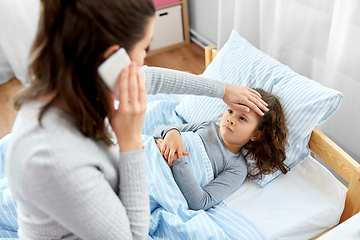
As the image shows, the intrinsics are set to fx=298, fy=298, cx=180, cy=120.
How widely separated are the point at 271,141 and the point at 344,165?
273 mm

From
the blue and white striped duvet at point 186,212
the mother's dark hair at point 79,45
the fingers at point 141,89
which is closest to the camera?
the mother's dark hair at point 79,45

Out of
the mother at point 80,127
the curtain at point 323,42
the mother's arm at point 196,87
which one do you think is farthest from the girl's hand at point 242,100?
the mother at point 80,127

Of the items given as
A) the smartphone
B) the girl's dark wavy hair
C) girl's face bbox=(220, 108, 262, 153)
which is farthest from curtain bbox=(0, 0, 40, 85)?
the smartphone

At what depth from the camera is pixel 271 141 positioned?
120 cm

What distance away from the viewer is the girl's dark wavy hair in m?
1.17

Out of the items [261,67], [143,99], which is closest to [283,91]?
[261,67]

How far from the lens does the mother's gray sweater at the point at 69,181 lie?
0.55 m

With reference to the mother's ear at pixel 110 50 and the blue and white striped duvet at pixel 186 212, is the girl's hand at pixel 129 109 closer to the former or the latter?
the mother's ear at pixel 110 50

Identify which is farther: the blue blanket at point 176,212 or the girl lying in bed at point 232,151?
the girl lying in bed at point 232,151

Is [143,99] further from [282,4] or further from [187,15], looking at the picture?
[187,15]

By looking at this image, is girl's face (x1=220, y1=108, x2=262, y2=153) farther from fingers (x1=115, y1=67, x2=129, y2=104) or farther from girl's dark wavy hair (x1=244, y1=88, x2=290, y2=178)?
fingers (x1=115, y1=67, x2=129, y2=104)

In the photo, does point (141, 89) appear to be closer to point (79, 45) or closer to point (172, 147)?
point (79, 45)

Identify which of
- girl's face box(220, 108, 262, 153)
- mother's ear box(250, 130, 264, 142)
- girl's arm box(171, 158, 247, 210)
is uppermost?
girl's face box(220, 108, 262, 153)

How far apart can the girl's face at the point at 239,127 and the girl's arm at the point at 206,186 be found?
11 cm
